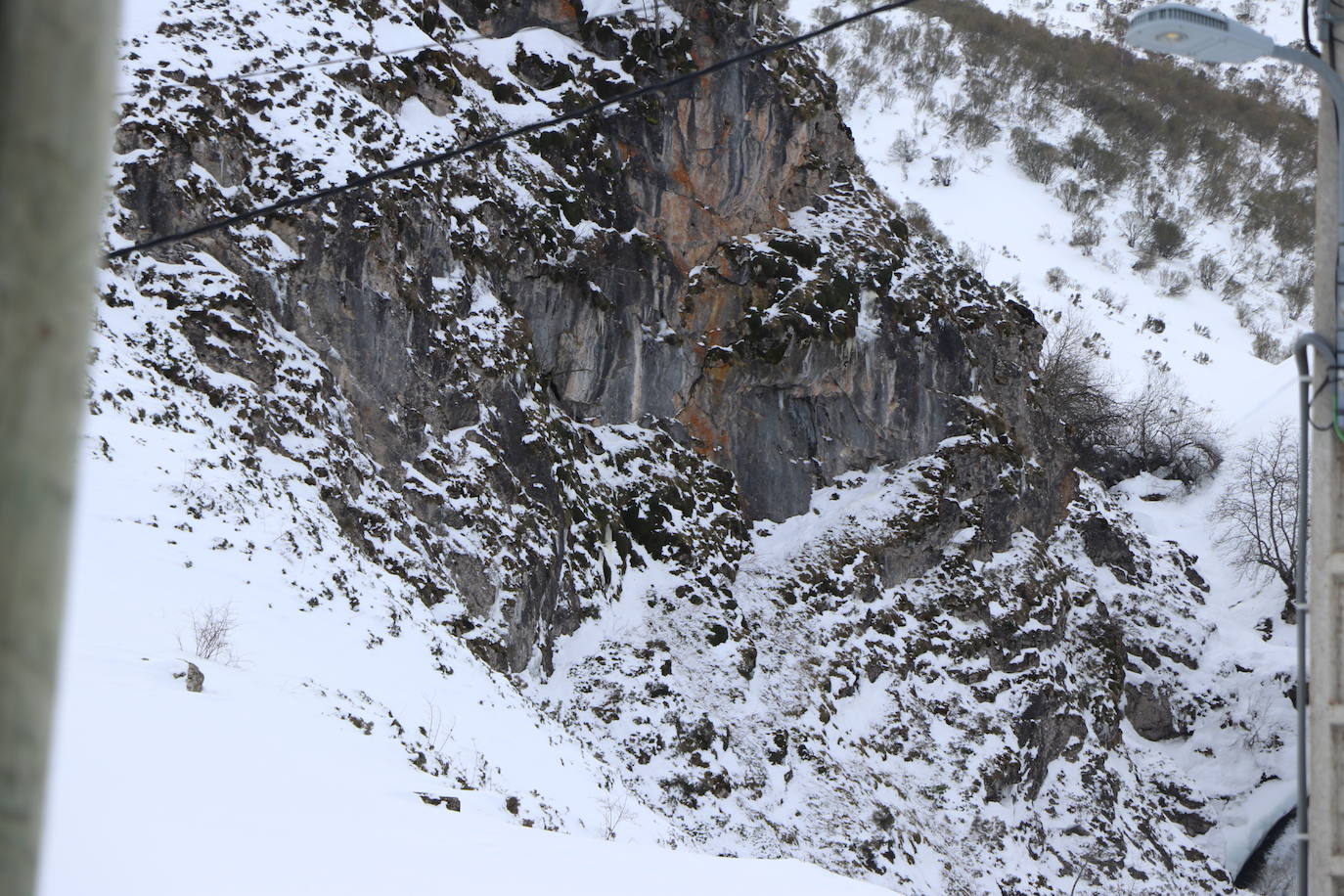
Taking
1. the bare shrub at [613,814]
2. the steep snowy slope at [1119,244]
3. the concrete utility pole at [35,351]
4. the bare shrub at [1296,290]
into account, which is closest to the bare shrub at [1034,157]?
the steep snowy slope at [1119,244]

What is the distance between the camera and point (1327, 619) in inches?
158

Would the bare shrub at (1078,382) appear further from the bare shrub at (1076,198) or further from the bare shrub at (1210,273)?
the bare shrub at (1076,198)

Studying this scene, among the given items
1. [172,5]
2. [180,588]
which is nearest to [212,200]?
[172,5]

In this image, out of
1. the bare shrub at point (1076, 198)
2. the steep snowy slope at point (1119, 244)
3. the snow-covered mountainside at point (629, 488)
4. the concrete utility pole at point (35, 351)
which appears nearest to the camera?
the concrete utility pole at point (35, 351)

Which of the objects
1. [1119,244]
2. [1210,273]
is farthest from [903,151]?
[1210,273]

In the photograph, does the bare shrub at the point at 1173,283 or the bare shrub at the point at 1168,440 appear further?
the bare shrub at the point at 1173,283

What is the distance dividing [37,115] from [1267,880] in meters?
23.8

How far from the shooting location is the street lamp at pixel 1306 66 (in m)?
4.09

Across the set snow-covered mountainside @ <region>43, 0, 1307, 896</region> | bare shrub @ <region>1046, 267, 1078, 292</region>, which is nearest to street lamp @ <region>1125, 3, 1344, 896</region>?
snow-covered mountainside @ <region>43, 0, 1307, 896</region>

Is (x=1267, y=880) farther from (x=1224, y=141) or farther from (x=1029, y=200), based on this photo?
(x=1224, y=141)

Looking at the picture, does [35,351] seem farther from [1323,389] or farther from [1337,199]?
[1337,199]

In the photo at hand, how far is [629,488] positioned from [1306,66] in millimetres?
16443

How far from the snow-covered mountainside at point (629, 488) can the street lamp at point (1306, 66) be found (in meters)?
4.43

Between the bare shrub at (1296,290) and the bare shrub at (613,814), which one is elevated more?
the bare shrub at (1296,290)
